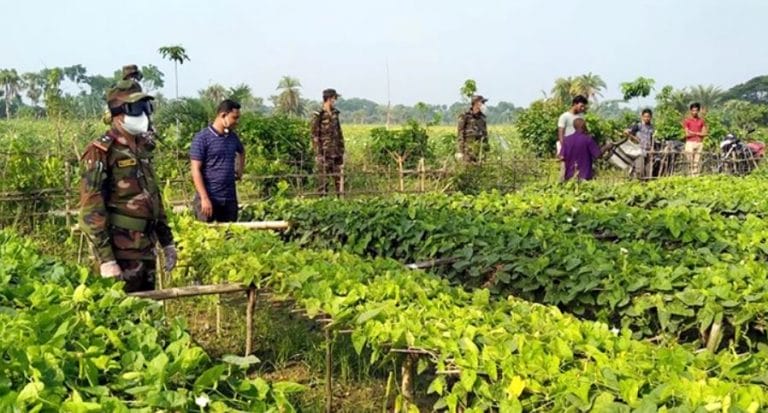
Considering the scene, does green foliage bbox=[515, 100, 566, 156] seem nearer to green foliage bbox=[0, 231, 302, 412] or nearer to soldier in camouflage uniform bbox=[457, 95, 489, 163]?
soldier in camouflage uniform bbox=[457, 95, 489, 163]

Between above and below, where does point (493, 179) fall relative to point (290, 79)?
below

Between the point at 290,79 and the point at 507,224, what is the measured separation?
110 ft

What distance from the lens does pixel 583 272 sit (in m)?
4.55

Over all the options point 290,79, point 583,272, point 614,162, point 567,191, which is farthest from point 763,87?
point 583,272

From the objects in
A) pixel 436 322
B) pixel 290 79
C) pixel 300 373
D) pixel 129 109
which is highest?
pixel 290 79

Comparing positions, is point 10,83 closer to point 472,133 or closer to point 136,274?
point 472,133

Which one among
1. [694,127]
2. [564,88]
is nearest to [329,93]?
[694,127]

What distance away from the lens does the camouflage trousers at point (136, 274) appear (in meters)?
4.46

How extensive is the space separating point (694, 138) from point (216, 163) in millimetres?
11084

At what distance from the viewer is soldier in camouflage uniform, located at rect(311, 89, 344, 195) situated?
11547 millimetres

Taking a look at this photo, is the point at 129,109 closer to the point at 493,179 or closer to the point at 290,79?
the point at 493,179

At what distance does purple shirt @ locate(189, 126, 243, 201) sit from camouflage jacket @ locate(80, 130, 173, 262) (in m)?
1.63

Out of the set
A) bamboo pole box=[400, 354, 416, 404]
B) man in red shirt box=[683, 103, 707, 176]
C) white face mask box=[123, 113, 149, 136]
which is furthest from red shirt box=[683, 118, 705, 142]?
bamboo pole box=[400, 354, 416, 404]

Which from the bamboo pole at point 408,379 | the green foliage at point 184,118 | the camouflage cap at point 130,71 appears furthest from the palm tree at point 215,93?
the bamboo pole at point 408,379
